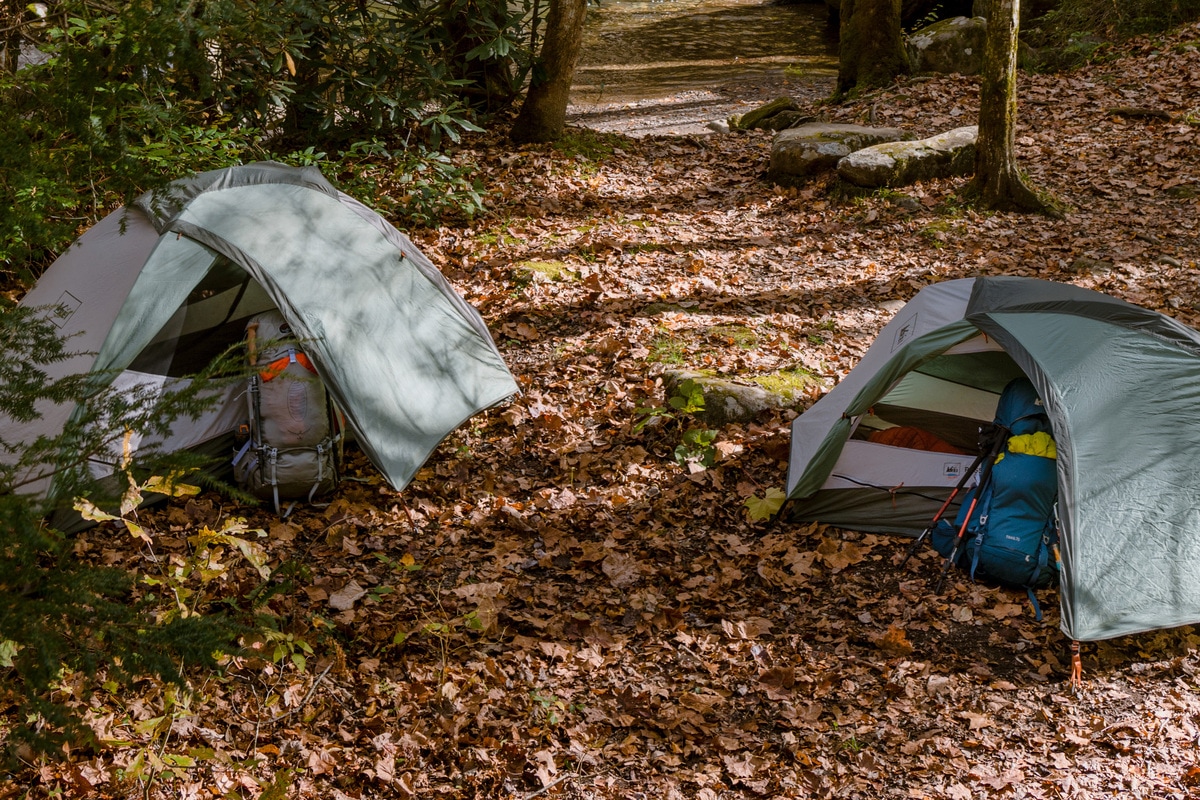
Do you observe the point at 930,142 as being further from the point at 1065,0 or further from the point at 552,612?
the point at 552,612

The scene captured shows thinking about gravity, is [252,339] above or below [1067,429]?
above

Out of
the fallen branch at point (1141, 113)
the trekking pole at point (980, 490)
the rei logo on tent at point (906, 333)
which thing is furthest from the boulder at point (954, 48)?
the trekking pole at point (980, 490)

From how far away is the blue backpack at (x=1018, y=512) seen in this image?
468 centimetres

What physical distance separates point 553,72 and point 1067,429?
7.41m

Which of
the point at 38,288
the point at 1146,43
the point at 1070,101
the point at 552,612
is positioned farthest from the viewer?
the point at 1146,43

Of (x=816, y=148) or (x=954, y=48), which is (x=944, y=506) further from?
(x=954, y=48)

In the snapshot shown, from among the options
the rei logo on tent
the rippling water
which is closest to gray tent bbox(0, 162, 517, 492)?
the rei logo on tent

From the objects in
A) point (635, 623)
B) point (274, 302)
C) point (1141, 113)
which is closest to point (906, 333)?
point (635, 623)

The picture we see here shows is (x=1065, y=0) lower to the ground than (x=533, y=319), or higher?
higher

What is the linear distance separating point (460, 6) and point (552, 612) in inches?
289

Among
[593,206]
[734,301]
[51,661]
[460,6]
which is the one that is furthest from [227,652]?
[460,6]

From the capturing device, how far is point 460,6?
9.48 meters

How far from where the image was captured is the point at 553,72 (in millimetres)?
10062

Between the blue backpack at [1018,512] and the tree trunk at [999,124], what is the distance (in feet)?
14.9
